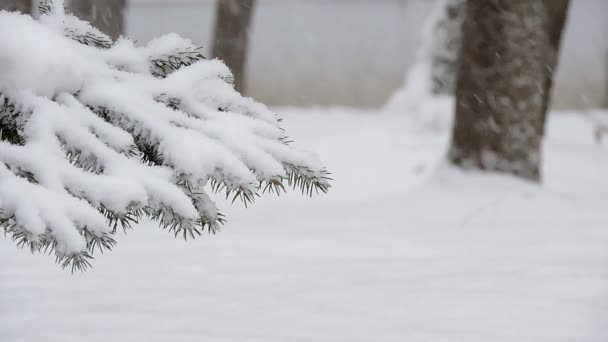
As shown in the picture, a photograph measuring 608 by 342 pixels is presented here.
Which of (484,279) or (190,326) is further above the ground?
(484,279)

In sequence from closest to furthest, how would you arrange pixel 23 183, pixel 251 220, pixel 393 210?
1. pixel 23 183
2. pixel 251 220
3. pixel 393 210

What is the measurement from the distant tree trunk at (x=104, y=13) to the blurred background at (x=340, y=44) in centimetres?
1079

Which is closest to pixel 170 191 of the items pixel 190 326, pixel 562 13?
pixel 190 326

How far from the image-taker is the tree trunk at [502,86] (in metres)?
5.04

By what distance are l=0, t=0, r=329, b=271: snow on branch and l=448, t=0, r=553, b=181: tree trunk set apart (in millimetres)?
3694

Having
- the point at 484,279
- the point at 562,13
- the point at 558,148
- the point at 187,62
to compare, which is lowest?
the point at 484,279

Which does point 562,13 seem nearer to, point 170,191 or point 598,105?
point 170,191

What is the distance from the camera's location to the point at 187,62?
182cm

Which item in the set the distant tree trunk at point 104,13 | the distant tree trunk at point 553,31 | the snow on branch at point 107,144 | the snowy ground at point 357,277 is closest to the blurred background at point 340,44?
the distant tree trunk at point 553,31

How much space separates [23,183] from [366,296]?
1639 millimetres

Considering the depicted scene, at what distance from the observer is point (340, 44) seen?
18344mm

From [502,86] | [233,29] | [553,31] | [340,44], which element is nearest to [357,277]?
[502,86]

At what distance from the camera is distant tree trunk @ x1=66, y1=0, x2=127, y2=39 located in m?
4.92

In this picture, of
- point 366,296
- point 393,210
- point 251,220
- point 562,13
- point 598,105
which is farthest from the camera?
point 598,105
